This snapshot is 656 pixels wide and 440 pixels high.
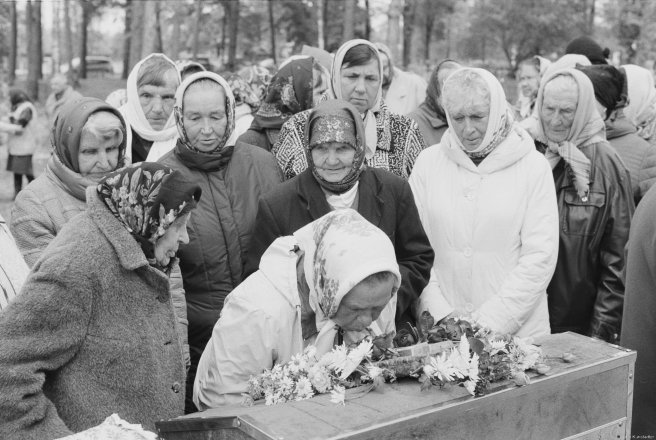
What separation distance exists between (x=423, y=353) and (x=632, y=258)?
3.73 ft

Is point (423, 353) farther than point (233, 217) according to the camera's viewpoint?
No

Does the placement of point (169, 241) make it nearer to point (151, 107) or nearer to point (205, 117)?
point (205, 117)

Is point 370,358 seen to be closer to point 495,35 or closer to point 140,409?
point 140,409

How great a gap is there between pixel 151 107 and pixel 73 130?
1.52m

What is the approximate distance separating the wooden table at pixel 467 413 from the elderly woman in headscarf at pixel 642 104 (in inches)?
152

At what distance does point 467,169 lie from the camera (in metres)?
4.09

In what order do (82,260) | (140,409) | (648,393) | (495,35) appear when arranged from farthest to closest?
(495,35)
(648,393)
(140,409)
(82,260)

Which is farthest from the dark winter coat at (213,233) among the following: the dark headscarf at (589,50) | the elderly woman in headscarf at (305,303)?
the dark headscarf at (589,50)

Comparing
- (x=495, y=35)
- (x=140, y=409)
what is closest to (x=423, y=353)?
(x=140, y=409)

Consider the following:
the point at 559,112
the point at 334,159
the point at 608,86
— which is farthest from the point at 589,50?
the point at 334,159

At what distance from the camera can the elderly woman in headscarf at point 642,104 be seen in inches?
240

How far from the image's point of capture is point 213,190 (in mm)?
4078

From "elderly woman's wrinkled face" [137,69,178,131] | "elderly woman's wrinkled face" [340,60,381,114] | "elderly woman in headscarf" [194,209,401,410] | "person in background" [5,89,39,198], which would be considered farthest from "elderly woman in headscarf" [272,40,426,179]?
"person in background" [5,89,39,198]

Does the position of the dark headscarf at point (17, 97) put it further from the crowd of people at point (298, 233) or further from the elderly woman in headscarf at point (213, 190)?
the elderly woman in headscarf at point (213, 190)
